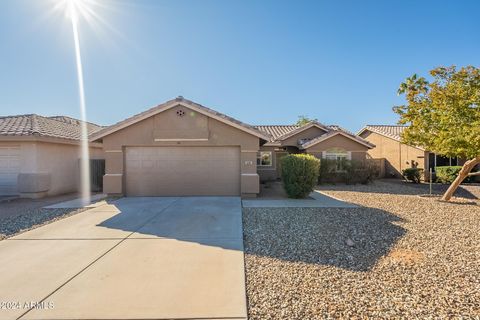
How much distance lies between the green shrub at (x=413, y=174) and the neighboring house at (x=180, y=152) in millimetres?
14194

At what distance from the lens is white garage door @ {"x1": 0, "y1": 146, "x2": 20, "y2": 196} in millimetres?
12477

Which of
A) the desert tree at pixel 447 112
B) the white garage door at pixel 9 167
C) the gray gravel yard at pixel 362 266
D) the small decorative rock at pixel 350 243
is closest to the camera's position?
the gray gravel yard at pixel 362 266

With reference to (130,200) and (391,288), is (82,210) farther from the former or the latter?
(391,288)

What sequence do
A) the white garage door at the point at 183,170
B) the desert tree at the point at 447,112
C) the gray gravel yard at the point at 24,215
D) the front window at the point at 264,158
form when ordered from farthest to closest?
the front window at the point at 264,158 → the white garage door at the point at 183,170 → the desert tree at the point at 447,112 → the gray gravel yard at the point at 24,215

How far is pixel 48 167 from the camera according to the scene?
1305 cm

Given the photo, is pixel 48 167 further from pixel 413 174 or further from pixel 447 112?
pixel 413 174

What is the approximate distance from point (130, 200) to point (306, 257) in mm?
8778

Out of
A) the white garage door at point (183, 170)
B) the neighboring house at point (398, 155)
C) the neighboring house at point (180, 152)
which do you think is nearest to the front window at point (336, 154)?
the neighboring house at point (398, 155)

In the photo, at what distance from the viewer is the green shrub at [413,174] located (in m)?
19.5

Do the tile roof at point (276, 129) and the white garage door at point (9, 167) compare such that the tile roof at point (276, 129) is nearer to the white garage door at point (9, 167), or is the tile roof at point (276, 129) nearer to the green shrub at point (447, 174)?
the green shrub at point (447, 174)

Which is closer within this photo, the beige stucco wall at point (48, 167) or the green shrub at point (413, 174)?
the beige stucco wall at point (48, 167)

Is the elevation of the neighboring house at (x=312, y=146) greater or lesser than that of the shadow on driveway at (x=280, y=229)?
greater

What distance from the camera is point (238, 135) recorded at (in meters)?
12.0

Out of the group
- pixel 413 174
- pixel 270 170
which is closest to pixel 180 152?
pixel 270 170
